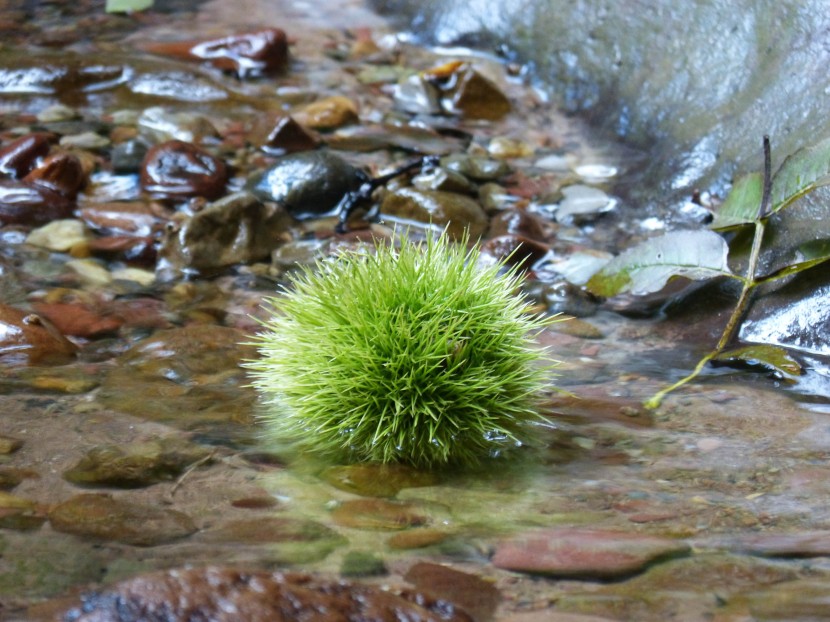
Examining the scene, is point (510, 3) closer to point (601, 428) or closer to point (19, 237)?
point (19, 237)

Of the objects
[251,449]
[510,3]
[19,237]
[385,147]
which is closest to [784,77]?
[385,147]

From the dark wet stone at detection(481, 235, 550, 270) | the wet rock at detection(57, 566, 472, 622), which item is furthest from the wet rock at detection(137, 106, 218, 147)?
the wet rock at detection(57, 566, 472, 622)

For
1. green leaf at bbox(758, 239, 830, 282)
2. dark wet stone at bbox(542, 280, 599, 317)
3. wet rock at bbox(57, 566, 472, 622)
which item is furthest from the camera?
→ dark wet stone at bbox(542, 280, 599, 317)

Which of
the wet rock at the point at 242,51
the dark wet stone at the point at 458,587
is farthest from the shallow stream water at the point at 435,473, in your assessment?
the wet rock at the point at 242,51

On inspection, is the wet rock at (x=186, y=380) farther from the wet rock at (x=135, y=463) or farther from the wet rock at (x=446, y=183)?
the wet rock at (x=446, y=183)

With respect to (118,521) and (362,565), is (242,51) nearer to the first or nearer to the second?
(118,521)

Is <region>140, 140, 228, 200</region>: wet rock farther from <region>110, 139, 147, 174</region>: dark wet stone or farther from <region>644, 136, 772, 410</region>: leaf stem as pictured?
<region>644, 136, 772, 410</region>: leaf stem
